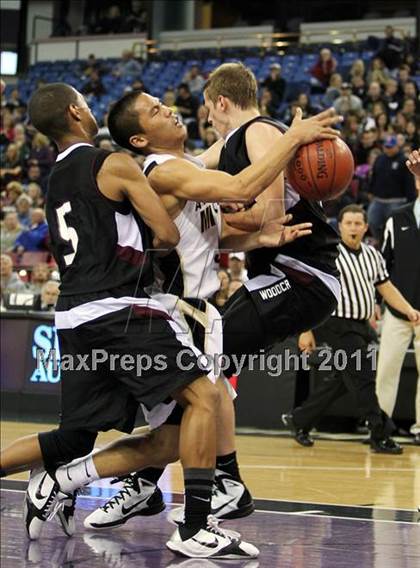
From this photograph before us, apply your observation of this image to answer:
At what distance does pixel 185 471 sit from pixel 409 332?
17.1 ft

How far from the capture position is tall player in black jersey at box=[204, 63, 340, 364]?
16.1ft

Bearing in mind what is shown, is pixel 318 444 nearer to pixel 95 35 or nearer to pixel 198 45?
pixel 198 45

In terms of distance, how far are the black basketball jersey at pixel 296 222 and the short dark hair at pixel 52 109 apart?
717mm

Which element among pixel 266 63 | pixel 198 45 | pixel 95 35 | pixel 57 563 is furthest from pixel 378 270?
pixel 95 35

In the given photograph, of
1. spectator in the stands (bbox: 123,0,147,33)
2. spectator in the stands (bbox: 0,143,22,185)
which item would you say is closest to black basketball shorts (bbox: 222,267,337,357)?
spectator in the stands (bbox: 0,143,22,185)

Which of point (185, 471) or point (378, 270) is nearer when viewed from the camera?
point (185, 471)

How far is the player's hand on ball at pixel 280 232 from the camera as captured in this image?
14.9 feet

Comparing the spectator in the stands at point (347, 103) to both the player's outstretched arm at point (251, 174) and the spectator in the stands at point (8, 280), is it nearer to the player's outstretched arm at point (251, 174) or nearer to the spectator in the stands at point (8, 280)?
the spectator in the stands at point (8, 280)

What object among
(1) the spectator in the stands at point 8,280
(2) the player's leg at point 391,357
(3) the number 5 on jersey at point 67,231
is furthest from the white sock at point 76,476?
(1) the spectator in the stands at point 8,280

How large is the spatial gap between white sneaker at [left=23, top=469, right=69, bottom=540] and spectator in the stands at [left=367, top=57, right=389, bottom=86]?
1343 centimetres

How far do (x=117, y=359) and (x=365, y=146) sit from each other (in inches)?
437

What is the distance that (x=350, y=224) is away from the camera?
9.18 meters

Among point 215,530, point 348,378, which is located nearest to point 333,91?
point 348,378

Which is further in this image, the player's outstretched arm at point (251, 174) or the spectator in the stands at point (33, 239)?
the spectator in the stands at point (33, 239)
